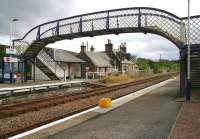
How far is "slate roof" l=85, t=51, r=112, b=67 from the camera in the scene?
6138 cm

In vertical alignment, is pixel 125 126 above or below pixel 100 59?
below

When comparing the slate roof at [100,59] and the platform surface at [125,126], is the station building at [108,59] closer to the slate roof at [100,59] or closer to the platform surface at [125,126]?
the slate roof at [100,59]

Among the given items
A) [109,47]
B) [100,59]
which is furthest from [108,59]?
[109,47]

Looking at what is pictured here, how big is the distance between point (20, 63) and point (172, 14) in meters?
20.7

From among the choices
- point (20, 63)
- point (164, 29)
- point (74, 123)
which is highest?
point (164, 29)

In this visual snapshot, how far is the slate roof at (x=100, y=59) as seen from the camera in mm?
61381

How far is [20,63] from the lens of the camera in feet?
120

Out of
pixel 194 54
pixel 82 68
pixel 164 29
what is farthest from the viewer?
pixel 82 68

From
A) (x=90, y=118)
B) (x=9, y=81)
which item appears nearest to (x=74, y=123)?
(x=90, y=118)

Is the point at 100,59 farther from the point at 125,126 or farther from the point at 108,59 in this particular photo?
the point at 125,126

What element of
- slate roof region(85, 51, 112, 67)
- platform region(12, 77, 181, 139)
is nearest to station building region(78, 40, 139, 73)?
slate roof region(85, 51, 112, 67)

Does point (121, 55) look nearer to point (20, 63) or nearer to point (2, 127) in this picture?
point (20, 63)

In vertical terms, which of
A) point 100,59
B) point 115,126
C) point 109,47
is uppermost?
point 109,47

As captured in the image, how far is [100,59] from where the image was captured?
65.6 m
